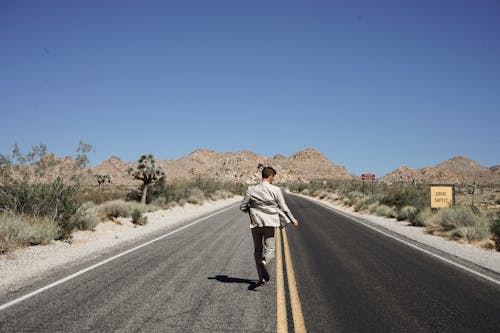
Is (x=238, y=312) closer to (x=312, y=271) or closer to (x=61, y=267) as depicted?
(x=312, y=271)

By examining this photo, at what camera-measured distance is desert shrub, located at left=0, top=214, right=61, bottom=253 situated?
10172mm

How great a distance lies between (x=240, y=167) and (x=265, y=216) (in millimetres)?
128242

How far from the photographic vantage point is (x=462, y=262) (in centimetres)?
963

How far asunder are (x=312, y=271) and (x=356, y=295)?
183cm

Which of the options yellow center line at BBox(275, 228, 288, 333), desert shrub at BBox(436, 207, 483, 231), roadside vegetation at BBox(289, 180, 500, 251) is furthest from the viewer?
desert shrub at BBox(436, 207, 483, 231)

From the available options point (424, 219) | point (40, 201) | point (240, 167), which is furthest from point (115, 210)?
point (240, 167)

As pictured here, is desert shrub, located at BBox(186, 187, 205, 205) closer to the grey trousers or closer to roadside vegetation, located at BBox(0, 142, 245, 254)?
roadside vegetation, located at BBox(0, 142, 245, 254)

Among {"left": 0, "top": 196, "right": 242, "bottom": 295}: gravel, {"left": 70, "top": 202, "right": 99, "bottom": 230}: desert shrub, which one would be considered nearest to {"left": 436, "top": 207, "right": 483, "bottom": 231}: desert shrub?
{"left": 0, "top": 196, "right": 242, "bottom": 295}: gravel

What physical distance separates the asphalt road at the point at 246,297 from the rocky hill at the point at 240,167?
104 meters

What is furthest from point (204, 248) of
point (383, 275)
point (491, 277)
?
point (491, 277)

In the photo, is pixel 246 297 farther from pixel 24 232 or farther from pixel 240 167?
pixel 240 167

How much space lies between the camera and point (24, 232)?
423 inches

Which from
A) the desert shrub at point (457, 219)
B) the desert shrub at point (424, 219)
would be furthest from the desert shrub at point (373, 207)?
the desert shrub at point (457, 219)

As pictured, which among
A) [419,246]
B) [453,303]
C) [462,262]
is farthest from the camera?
[419,246]
